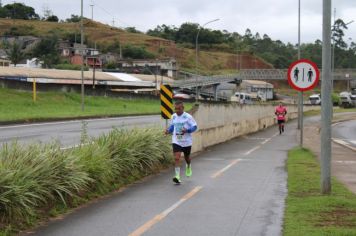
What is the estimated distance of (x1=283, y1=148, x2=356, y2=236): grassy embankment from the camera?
754cm

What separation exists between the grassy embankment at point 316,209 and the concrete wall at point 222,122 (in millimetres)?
7107

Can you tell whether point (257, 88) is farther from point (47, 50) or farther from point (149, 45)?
point (149, 45)

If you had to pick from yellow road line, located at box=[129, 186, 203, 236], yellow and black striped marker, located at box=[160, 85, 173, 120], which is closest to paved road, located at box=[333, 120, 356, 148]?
yellow and black striped marker, located at box=[160, 85, 173, 120]

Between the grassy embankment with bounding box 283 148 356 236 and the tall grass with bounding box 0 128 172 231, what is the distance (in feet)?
10.8

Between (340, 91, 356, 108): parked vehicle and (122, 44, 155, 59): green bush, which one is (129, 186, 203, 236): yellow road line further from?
(122, 44, 155, 59): green bush

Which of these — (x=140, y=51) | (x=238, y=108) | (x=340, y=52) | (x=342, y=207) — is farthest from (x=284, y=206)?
(x=340, y=52)

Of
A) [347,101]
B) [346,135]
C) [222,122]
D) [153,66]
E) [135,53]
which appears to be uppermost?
[135,53]

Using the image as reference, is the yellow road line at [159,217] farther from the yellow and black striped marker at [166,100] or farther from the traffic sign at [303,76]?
the traffic sign at [303,76]

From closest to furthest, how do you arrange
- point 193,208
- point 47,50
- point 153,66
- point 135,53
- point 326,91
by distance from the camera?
point 193,208 < point 326,91 < point 47,50 < point 153,66 < point 135,53

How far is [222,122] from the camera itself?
2441 centimetres

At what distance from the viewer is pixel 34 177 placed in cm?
855

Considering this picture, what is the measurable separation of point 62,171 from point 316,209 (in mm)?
3942

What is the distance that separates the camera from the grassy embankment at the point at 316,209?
24.7 feet

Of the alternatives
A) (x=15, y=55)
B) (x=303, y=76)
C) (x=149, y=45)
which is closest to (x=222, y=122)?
(x=303, y=76)
